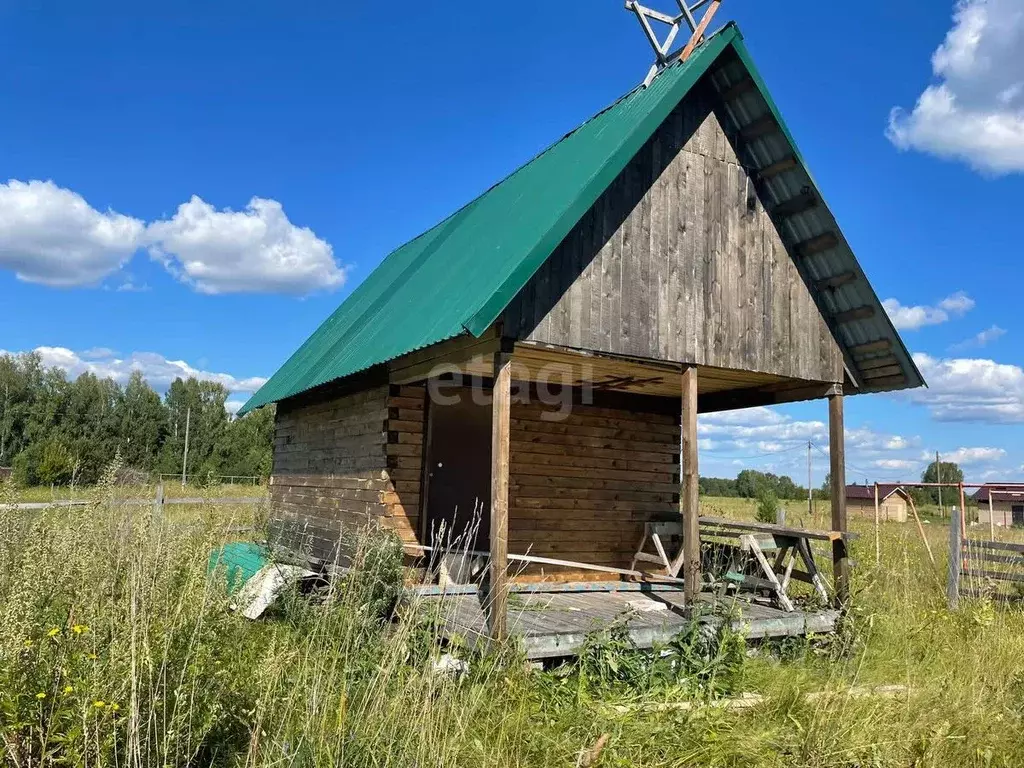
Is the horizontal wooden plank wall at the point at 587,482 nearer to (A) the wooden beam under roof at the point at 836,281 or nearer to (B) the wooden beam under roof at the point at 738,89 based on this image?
(A) the wooden beam under roof at the point at 836,281

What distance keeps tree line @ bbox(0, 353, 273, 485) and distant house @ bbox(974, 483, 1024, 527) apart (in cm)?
3587

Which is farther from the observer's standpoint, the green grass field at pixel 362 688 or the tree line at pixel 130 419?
the tree line at pixel 130 419

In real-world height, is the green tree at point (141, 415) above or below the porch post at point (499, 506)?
→ above

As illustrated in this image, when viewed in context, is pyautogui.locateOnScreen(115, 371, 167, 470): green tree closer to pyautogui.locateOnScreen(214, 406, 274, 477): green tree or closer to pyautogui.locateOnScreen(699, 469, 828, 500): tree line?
pyautogui.locateOnScreen(214, 406, 274, 477): green tree

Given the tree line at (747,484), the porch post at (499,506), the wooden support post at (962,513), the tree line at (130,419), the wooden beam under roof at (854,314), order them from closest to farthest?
the porch post at (499,506) → the wooden beam under roof at (854,314) → the wooden support post at (962,513) → the tree line at (130,419) → the tree line at (747,484)

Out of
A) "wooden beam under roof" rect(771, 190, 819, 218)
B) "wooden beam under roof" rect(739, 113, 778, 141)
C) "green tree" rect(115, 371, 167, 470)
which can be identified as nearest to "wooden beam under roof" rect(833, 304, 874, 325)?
"wooden beam under roof" rect(771, 190, 819, 218)

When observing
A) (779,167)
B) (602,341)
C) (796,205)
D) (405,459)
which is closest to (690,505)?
(602,341)

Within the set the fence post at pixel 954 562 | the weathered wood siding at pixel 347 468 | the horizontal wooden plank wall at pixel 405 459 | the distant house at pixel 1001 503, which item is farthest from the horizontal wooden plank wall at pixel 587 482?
the distant house at pixel 1001 503

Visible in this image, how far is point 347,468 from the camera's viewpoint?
10180 millimetres

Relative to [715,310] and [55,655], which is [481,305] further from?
[55,655]

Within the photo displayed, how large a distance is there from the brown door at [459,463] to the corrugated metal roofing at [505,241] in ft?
4.96

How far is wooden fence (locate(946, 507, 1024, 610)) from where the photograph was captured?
1057 centimetres

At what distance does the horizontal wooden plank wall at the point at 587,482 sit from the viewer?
34.7ft

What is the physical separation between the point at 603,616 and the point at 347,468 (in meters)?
4.28
